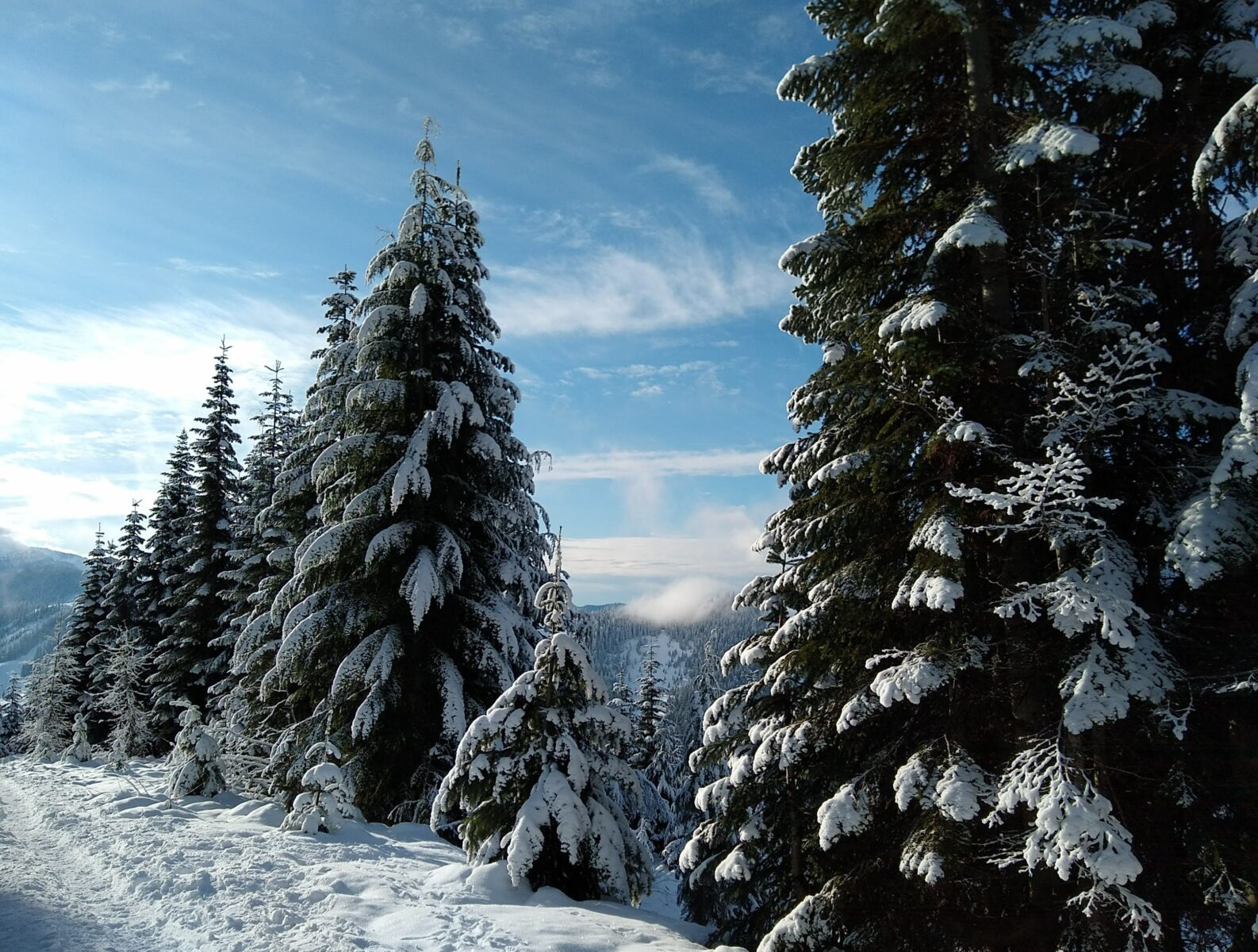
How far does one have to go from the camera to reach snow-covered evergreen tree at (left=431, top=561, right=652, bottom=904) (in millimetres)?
8656

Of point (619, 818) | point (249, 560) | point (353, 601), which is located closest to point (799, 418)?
point (619, 818)

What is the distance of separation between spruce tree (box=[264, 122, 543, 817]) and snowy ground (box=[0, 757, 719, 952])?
2.31m

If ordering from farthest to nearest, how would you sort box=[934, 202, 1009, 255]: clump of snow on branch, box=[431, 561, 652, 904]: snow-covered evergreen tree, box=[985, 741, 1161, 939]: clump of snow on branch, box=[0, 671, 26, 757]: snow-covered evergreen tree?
1. box=[0, 671, 26, 757]: snow-covered evergreen tree
2. box=[431, 561, 652, 904]: snow-covered evergreen tree
3. box=[934, 202, 1009, 255]: clump of snow on branch
4. box=[985, 741, 1161, 939]: clump of snow on branch

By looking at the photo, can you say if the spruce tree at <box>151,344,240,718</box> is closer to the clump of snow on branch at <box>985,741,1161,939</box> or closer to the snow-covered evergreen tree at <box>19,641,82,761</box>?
the snow-covered evergreen tree at <box>19,641,82,761</box>

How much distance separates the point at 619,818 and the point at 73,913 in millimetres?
6007

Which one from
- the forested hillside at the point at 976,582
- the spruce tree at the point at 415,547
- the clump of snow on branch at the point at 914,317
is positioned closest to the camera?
the forested hillside at the point at 976,582

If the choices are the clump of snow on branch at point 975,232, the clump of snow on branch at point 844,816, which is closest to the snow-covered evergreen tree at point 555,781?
the clump of snow on branch at point 844,816

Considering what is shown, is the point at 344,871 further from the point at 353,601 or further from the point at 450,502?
the point at 450,502

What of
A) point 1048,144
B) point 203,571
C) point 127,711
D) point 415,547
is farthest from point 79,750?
point 1048,144

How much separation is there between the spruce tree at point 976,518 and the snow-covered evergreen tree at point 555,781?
1.31m

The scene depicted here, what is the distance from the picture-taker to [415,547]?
1480cm

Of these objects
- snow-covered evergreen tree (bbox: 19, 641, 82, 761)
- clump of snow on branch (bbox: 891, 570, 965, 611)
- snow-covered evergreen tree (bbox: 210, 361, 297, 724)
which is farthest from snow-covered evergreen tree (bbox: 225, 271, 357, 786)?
snow-covered evergreen tree (bbox: 19, 641, 82, 761)

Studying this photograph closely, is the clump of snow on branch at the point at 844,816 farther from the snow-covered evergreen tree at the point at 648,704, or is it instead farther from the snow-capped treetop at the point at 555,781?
the snow-covered evergreen tree at the point at 648,704

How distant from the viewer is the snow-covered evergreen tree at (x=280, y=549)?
649 inches
